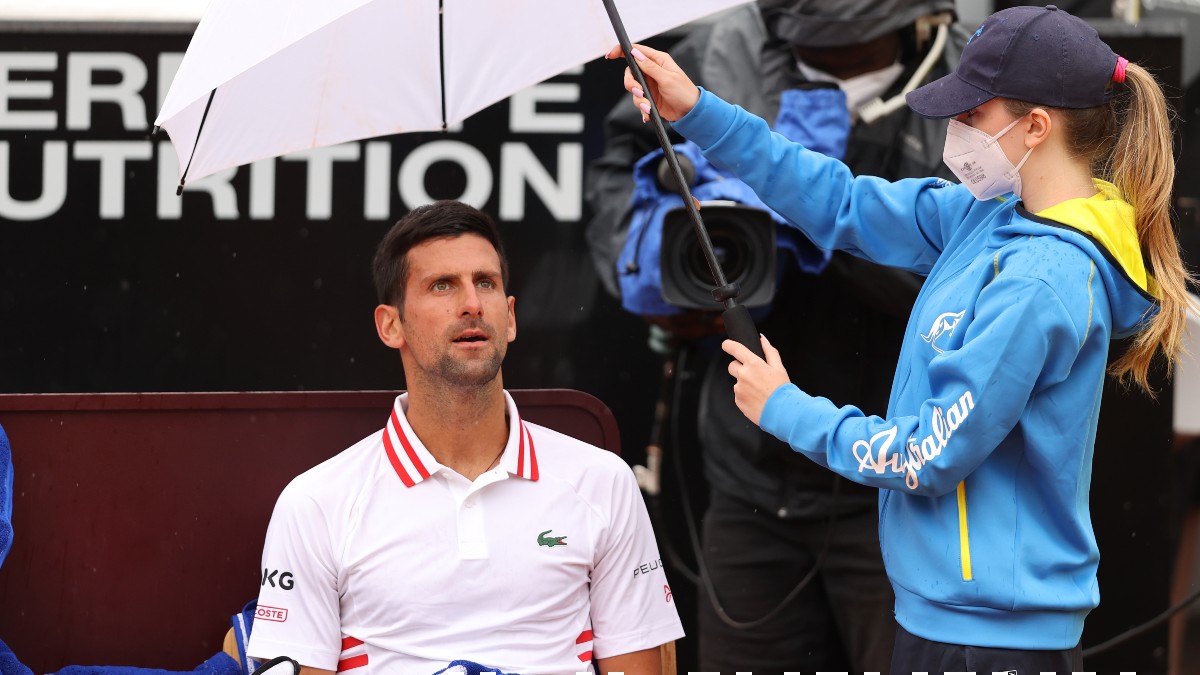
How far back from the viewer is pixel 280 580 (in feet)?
7.31

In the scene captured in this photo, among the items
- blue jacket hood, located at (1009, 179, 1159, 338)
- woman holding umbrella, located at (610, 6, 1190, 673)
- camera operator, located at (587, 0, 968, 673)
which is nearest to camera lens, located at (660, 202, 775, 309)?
camera operator, located at (587, 0, 968, 673)

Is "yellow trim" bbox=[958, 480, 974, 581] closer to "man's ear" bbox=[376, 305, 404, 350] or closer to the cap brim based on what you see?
the cap brim

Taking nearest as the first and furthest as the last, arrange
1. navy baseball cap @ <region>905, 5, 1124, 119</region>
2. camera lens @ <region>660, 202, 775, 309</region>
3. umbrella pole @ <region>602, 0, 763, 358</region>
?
navy baseball cap @ <region>905, 5, 1124, 119</region>
umbrella pole @ <region>602, 0, 763, 358</region>
camera lens @ <region>660, 202, 775, 309</region>

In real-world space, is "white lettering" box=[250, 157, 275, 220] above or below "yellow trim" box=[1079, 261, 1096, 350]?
above

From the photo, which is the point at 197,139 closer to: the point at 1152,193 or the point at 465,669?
the point at 465,669

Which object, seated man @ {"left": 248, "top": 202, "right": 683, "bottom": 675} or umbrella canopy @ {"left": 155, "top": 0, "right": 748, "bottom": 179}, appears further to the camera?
umbrella canopy @ {"left": 155, "top": 0, "right": 748, "bottom": 179}

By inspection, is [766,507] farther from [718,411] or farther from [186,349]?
[186,349]

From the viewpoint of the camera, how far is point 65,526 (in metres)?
2.56

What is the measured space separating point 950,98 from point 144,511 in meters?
1.63

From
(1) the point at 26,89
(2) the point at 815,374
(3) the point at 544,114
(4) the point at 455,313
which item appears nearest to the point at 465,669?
(4) the point at 455,313

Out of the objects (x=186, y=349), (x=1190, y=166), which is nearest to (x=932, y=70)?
(x=1190, y=166)

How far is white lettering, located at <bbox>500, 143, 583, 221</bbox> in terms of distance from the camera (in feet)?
11.4

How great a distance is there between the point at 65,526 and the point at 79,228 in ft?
3.82

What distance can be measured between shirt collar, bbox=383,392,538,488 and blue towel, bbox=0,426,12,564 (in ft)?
2.10
